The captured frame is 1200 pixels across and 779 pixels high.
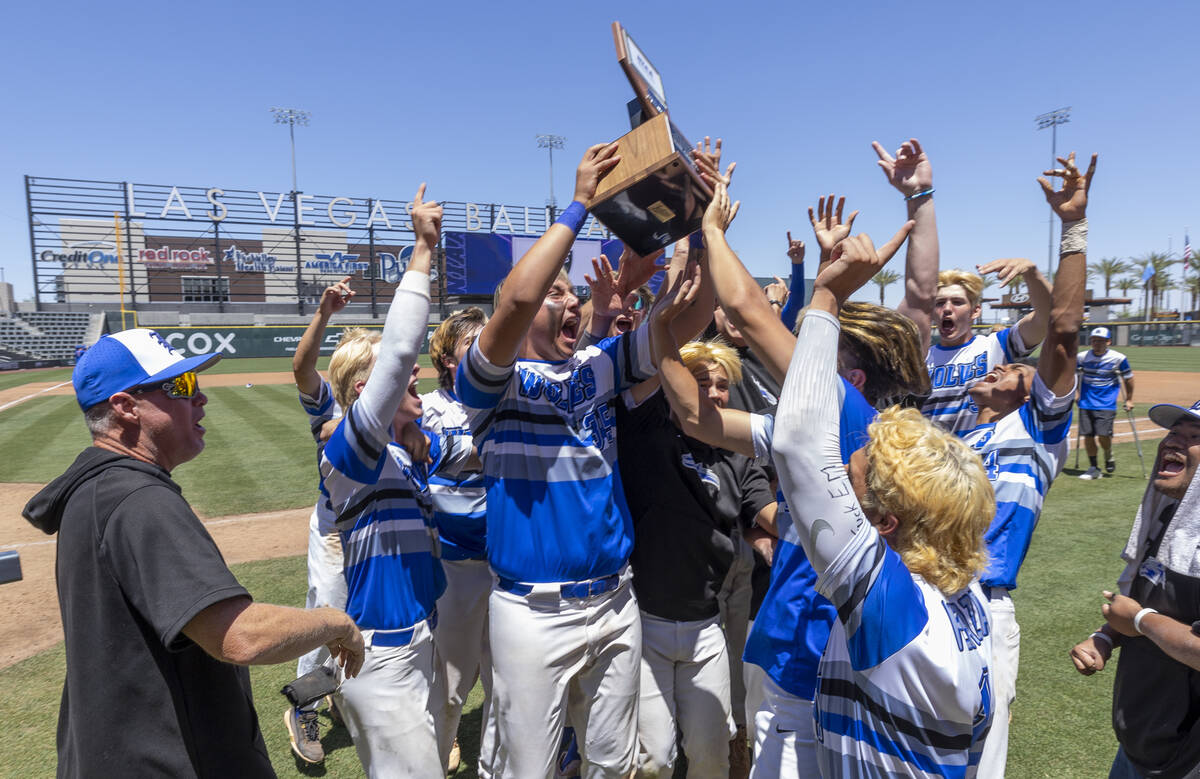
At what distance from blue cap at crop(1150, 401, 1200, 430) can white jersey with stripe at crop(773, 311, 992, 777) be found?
5.07ft

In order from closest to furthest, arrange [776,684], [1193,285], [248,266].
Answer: [776,684], [248,266], [1193,285]

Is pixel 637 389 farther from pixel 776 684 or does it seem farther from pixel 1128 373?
pixel 1128 373

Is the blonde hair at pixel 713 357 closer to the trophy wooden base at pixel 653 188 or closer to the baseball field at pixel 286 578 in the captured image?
the trophy wooden base at pixel 653 188

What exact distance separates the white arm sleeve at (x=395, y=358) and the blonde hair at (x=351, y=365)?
2.74 ft

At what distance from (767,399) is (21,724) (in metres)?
4.84

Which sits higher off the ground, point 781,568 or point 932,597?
point 932,597

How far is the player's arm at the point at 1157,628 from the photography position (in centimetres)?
221

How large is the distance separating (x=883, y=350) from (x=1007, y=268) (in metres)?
1.31

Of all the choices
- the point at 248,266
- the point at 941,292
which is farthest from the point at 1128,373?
the point at 248,266

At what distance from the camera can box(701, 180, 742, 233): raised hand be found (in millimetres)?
2234

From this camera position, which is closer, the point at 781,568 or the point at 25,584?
the point at 781,568

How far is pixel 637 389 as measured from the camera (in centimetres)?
314

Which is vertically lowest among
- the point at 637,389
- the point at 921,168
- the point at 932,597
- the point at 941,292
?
the point at 932,597

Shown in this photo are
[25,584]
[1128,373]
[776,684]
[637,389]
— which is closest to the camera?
[776,684]
